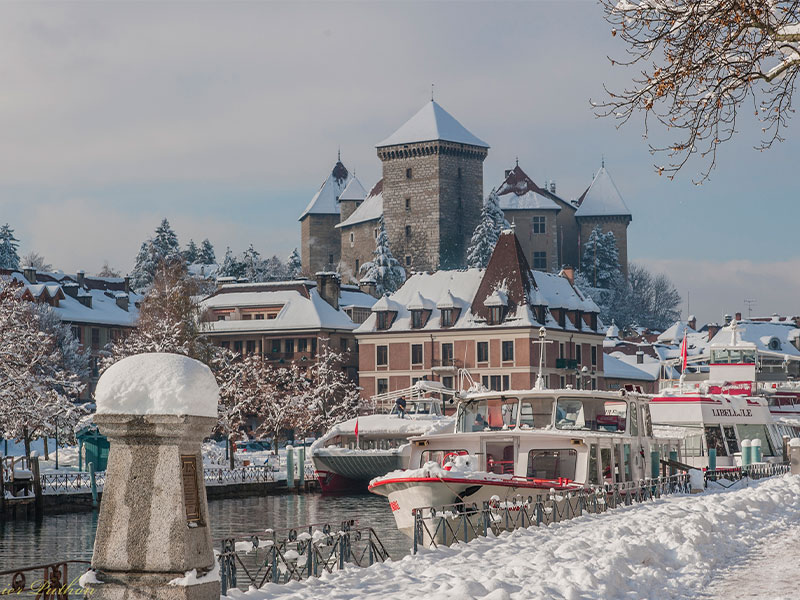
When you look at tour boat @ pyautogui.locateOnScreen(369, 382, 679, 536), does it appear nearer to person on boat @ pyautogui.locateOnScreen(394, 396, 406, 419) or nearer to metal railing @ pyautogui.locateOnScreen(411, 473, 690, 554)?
metal railing @ pyautogui.locateOnScreen(411, 473, 690, 554)

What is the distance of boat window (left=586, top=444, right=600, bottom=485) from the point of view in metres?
27.6

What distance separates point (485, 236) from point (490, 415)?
313ft

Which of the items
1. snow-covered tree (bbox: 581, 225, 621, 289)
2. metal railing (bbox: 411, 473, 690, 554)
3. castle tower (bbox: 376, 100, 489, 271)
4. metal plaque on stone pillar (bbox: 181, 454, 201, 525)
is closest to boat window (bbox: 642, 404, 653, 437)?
metal railing (bbox: 411, 473, 690, 554)

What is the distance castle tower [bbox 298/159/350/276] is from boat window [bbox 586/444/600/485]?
125494 mm

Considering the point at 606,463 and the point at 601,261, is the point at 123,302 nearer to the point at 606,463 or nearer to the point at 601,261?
the point at 601,261

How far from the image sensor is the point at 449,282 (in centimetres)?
8850

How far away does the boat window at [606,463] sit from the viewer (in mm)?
28711

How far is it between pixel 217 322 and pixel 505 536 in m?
74.8

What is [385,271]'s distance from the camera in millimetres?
124375

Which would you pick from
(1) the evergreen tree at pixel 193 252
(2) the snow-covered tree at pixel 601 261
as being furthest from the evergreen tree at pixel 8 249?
(2) the snow-covered tree at pixel 601 261

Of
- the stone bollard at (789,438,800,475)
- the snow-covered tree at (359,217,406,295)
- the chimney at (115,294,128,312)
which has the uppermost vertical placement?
the snow-covered tree at (359,217,406,295)

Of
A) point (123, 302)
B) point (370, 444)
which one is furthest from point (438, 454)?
point (123, 302)

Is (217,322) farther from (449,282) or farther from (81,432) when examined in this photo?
(81,432)

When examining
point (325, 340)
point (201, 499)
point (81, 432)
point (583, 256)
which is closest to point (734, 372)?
point (81, 432)
